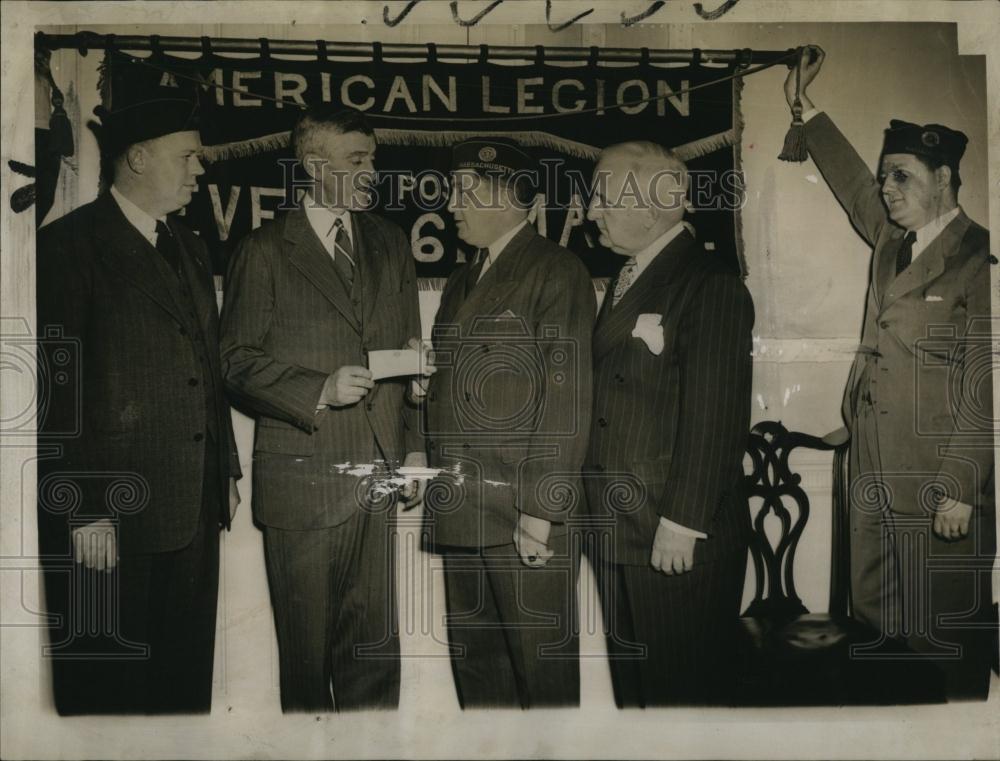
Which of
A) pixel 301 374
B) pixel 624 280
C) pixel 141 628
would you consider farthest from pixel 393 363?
pixel 141 628

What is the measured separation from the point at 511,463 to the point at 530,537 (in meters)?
0.24

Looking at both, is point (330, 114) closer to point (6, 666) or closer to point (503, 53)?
point (503, 53)

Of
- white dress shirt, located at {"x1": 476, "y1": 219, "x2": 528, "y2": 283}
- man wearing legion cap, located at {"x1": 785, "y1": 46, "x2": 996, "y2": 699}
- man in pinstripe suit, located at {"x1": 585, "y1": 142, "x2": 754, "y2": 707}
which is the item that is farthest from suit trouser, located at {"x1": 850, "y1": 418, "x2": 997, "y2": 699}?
white dress shirt, located at {"x1": 476, "y1": 219, "x2": 528, "y2": 283}

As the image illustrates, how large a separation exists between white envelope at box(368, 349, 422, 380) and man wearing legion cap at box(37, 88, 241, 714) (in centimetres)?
49

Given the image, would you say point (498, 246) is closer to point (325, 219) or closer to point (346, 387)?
point (325, 219)

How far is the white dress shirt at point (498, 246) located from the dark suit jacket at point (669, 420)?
0.40 m

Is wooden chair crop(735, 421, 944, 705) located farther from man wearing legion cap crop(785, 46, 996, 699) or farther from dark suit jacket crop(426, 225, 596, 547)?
dark suit jacket crop(426, 225, 596, 547)

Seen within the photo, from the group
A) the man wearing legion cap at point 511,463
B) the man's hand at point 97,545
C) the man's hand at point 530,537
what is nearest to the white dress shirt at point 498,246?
the man wearing legion cap at point 511,463

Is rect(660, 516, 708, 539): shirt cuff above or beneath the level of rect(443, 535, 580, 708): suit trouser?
above

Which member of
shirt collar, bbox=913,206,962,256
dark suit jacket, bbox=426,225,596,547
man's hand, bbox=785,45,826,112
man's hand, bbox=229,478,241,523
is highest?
man's hand, bbox=785,45,826,112

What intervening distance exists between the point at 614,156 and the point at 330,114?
929 millimetres

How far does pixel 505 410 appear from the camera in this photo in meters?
3.06

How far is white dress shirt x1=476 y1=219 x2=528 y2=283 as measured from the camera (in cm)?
309

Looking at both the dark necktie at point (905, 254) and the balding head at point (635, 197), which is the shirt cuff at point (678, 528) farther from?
the dark necktie at point (905, 254)
